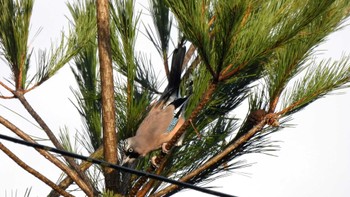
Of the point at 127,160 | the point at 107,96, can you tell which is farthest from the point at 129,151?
the point at 107,96

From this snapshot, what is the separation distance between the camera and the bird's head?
3684mm

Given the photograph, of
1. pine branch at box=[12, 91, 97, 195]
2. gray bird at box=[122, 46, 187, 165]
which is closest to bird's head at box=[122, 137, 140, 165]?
gray bird at box=[122, 46, 187, 165]

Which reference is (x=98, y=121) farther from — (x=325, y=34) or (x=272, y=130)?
(x=325, y=34)

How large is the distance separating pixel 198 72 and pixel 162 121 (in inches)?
17.6

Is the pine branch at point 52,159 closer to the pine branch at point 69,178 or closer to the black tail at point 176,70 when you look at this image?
the pine branch at point 69,178

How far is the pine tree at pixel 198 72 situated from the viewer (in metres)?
3.07

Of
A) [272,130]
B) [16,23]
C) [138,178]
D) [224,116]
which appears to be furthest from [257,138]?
[16,23]

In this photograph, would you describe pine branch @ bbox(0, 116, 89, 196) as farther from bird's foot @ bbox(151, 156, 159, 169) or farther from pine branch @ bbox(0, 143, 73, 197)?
bird's foot @ bbox(151, 156, 159, 169)

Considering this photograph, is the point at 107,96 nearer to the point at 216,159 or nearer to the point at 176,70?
the point at 176,70

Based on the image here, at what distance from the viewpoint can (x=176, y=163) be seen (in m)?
3.79

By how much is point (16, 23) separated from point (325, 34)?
4.64 ft

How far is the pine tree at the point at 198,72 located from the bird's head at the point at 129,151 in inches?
2.4

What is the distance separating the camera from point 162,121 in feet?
12.9

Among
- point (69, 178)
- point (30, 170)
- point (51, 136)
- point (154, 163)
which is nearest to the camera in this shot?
point (30, 170)
